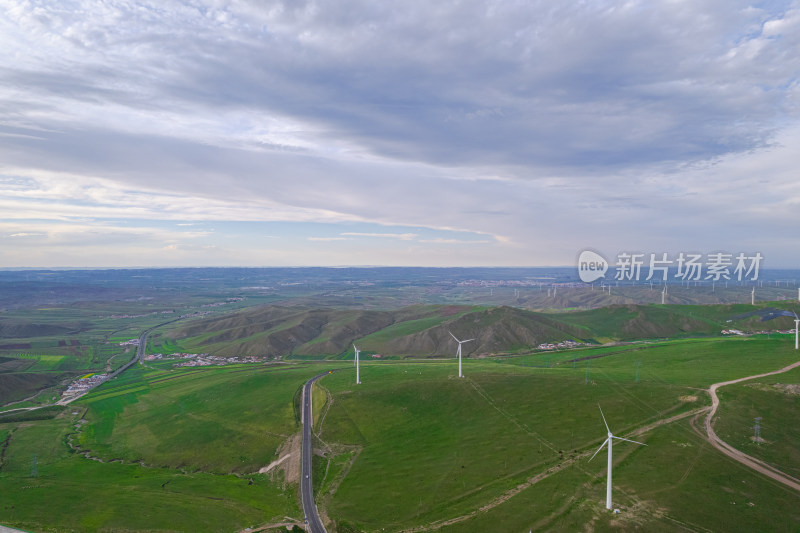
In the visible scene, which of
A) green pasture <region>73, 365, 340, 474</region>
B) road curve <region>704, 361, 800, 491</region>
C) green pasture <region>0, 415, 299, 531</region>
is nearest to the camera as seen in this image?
road curve <region>704, 361, 800, 491</region>

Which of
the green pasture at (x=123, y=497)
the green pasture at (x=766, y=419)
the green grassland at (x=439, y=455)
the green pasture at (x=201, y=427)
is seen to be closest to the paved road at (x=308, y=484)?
the green grassland at (x=439, y=455)

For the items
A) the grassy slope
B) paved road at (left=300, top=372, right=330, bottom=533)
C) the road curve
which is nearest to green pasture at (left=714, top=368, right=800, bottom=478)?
the road curve

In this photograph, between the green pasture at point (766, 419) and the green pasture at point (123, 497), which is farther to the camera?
the green pasture at point (123, 497)

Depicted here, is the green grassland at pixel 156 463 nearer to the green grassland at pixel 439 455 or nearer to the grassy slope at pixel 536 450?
the green grassland at pixel 439 455

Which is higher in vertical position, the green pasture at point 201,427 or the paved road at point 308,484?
the paved road at point 308,484

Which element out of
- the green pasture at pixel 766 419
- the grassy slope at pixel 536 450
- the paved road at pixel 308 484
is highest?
the green pasture at pixel 766 419

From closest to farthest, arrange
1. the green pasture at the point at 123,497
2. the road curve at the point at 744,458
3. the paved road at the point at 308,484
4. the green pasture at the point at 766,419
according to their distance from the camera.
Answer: the road curve at the point at 744,458, the paved road at the point at 308,484, the green pasture at the point at 766,419, the green pasture at the point at 123,497

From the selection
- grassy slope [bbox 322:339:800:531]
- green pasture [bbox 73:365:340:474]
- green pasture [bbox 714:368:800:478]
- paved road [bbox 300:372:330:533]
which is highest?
green pasture [bbox 714:368:800:478]

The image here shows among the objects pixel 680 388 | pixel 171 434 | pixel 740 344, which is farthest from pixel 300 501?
pixel 740 344

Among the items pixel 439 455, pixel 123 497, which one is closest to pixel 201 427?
pixel 123 497

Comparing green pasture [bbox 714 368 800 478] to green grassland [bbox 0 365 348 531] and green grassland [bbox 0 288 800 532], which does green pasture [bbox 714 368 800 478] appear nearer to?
green grassland [bbox 0 288 800 532]

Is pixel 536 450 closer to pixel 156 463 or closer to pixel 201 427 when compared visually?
pixel 156 463
